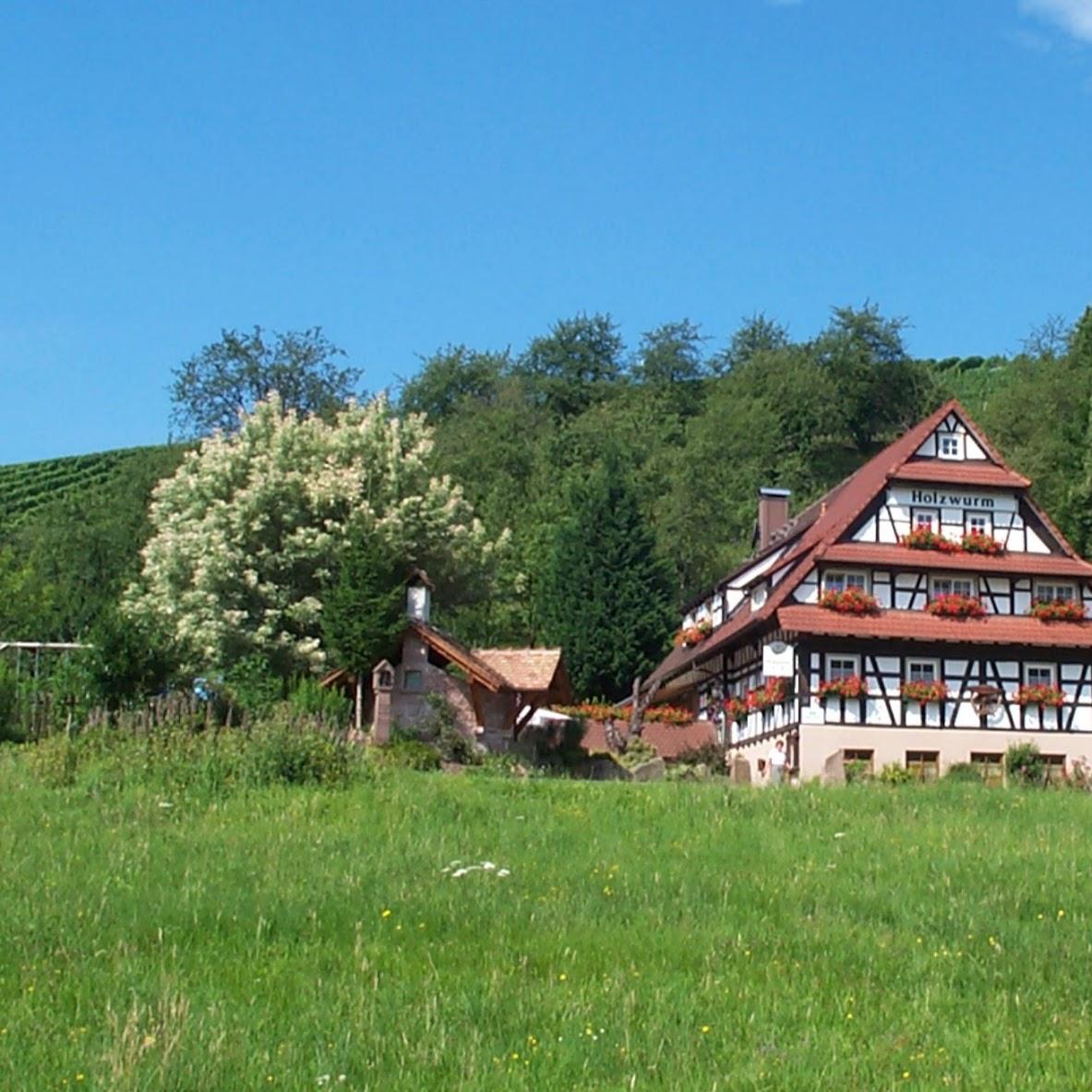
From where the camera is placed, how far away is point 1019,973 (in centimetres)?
1267

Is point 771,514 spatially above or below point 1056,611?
above

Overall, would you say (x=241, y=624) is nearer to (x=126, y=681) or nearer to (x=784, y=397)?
(x=126, y=681)

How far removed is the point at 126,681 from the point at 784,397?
6144 centimetres

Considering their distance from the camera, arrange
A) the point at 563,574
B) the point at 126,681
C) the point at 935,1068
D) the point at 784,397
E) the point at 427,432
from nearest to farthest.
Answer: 1. the point at 935,1068
2. the point at 126,681
3. the point at 427,432
4. the point at 563,574
5. the point at 784,397

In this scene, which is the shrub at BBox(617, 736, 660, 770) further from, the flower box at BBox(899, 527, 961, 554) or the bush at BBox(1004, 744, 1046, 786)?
the bush at BBox(1004, 744, 1046, 786)

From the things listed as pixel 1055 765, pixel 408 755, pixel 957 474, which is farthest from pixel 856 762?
pixel 408 755

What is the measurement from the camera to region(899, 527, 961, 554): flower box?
4403 cm

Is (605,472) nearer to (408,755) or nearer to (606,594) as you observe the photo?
(606,594)

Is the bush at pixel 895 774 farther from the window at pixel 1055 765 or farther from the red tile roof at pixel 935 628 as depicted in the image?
the red tile roof at pixel 935 628

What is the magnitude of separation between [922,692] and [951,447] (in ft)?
23.5

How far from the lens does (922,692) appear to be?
4262cm

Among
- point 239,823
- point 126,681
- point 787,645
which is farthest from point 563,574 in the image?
point 239,823

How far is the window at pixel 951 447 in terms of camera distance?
45.3 metres

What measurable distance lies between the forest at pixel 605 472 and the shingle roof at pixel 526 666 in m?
5.05
